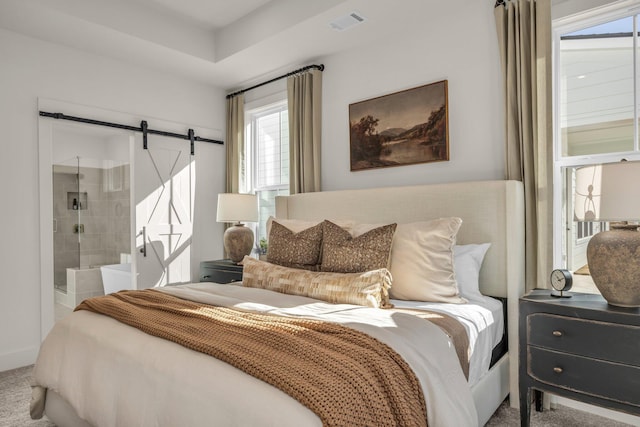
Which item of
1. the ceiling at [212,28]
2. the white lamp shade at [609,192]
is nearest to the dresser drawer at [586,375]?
the white lamp shade at [609,192]

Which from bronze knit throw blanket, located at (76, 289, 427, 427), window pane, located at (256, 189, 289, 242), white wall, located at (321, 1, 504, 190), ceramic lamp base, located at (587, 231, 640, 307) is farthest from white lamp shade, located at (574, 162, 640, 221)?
window pane, located at (256, 189, 289, 242)

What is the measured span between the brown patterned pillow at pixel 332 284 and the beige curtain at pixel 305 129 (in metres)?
1.37

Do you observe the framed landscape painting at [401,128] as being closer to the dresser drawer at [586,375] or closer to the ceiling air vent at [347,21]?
the ceiling air vent at [347,21]

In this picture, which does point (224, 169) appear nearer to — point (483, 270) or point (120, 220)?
point (120, 220)

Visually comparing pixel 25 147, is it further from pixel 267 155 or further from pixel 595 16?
pixel 595 16

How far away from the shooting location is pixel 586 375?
1.85 metres

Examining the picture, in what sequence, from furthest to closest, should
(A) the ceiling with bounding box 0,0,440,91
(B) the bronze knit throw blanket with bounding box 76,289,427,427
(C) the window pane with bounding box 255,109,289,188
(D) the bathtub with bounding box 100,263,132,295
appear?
(D) the bathtub with bounding box 100,263,132,295 → (C) the window pane with bounding box 255,109,289,188 → (A) the ceiling with bounding box 0,0,440,91 → (B) the bronze knit throw blanket with bounding box 76,289,427,427

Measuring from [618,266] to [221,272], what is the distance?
3023 millimetres

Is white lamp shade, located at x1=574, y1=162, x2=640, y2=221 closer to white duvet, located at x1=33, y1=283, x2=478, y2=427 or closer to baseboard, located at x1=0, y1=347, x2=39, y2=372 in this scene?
white duvet, located at x1=33, y1=283, x2=478, y2=427

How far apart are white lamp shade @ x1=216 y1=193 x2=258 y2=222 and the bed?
100 cm

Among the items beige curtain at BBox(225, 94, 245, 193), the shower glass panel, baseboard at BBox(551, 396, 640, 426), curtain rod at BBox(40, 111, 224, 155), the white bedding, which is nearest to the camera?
the white bedding

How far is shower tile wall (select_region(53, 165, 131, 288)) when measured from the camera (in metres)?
5.88

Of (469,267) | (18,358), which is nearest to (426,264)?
(469,267)

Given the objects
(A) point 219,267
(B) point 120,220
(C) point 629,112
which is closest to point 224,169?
(A) point 219,267
